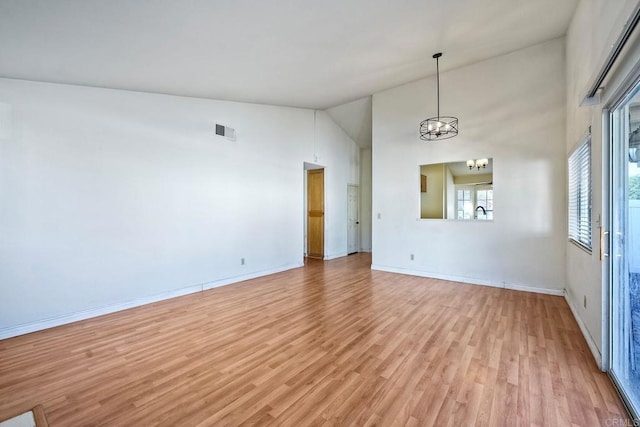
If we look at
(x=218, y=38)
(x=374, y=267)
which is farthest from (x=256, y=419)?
(x=374, y=267)

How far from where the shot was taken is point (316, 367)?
2.20m

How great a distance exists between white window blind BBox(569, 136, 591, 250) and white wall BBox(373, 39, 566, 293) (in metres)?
0.50

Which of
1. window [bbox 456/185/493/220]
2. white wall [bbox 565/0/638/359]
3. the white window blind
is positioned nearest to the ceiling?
white wall [bbox 565/0/638/359]

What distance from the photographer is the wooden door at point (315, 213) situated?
280 inches

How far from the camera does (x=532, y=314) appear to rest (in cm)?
330

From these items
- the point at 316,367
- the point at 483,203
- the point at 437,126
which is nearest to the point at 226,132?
the point at 437,126

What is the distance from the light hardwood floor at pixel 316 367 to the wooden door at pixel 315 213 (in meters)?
3.51

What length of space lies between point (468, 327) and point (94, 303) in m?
4.37

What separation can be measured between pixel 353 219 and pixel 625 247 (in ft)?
20.4

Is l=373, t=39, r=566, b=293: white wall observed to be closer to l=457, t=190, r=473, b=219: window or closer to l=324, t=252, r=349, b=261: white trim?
l=324, t=252, r=349, b=261: white trim

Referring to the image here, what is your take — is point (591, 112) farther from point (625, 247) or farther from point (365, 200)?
point (365, 200)

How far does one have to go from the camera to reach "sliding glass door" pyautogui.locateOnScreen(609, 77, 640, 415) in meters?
1.80

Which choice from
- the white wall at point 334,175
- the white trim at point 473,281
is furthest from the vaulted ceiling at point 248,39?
the white trim at point 473,281

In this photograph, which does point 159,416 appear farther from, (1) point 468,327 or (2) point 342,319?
(1) point 468,327
